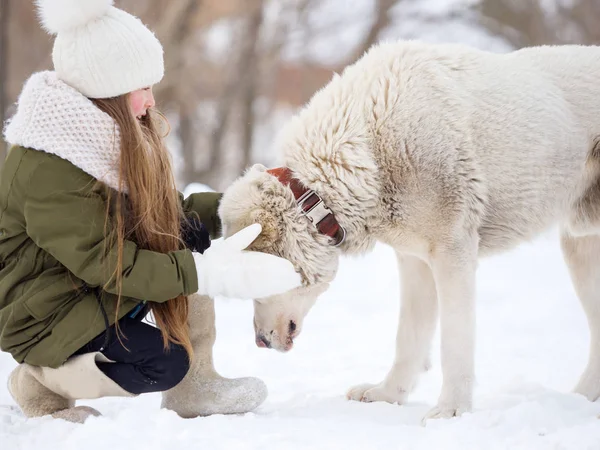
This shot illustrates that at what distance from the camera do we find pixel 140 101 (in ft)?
8.57

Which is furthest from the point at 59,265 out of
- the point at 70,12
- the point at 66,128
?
the point at 70,12

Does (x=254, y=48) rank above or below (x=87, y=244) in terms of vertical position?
below

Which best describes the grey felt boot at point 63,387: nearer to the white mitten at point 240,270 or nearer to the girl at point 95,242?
the girl at point 95,242

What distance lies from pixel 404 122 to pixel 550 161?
2.34ft

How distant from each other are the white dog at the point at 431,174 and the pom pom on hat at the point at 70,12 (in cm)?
87

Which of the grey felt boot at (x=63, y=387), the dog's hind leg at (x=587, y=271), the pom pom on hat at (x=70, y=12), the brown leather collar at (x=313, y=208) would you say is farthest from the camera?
the dog's hind leg at (x=587, y=271)

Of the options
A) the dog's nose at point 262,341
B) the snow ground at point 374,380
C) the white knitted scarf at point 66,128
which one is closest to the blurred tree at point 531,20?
the snow ground at point 374,380

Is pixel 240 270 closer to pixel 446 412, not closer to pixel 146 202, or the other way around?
pixel 146 202

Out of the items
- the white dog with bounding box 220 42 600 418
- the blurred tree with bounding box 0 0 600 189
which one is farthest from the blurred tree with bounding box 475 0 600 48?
the white dog with bounding box 220 42 600 418

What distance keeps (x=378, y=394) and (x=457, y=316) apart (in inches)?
25.3

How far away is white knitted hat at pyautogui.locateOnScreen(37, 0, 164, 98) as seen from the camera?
2426 millimetres

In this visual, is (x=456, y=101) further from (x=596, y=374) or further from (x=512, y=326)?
(x=512, y=326)

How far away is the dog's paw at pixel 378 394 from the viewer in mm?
3254

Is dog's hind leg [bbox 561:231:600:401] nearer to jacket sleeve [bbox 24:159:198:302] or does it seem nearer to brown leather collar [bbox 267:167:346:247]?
brown leather collar [bbox 267:167:346:247]
